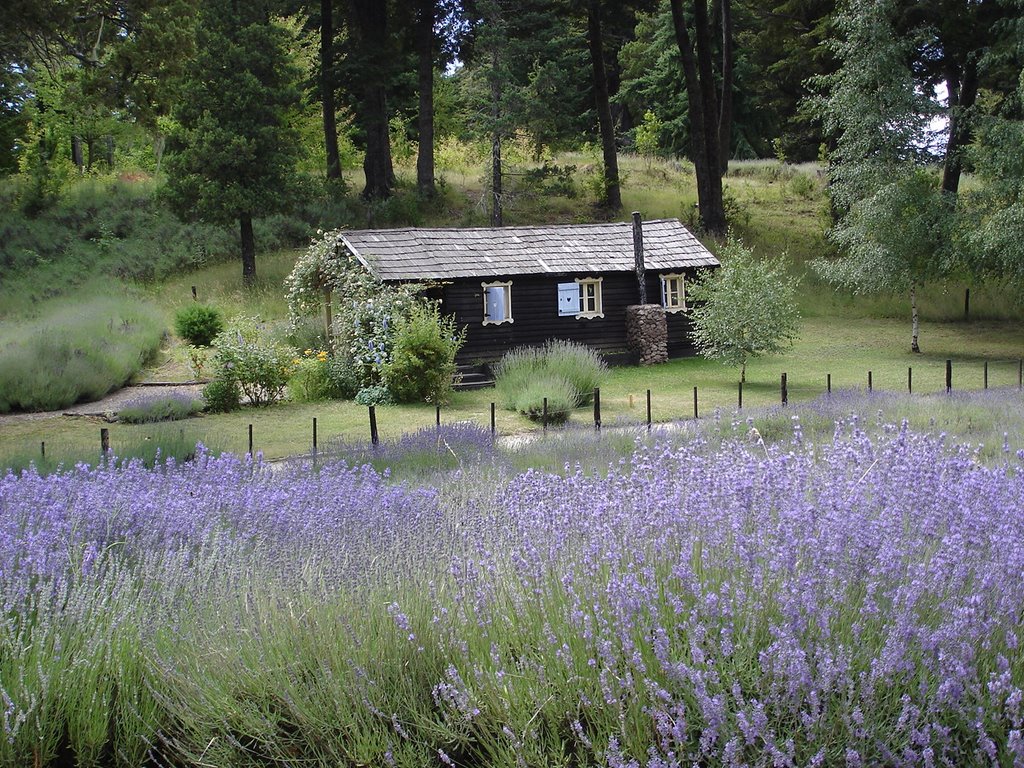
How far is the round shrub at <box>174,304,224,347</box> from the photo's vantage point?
26359 mm

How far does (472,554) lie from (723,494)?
53.1 inches

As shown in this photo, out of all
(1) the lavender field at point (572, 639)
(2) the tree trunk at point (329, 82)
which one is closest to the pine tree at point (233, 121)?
(2) the tree trunk at point (329, 82)

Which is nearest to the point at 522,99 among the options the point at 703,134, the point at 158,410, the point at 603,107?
the point at 603,107

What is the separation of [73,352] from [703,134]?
874 inches

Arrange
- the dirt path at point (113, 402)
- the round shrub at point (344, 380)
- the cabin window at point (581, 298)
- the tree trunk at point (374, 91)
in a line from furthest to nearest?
the tree trunk at point (374, 91), the cabin window at point (581, 298), the round shrub at point (344, 380), the dirt path at point (113, 402)

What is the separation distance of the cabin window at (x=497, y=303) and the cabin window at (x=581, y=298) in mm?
1601

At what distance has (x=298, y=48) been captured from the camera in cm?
4444

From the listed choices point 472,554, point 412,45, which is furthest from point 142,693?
point 412,45

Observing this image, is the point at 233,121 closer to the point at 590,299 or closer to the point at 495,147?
the point at 495,147

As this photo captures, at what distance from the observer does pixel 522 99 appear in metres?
34.7

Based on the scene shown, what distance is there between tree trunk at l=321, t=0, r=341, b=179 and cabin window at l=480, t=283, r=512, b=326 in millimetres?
14793

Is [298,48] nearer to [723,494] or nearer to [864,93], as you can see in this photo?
[864,93]

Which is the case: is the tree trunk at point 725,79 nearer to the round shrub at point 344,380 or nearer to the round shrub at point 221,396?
the round shrub at point 344,380

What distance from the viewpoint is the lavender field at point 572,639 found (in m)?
3.76
